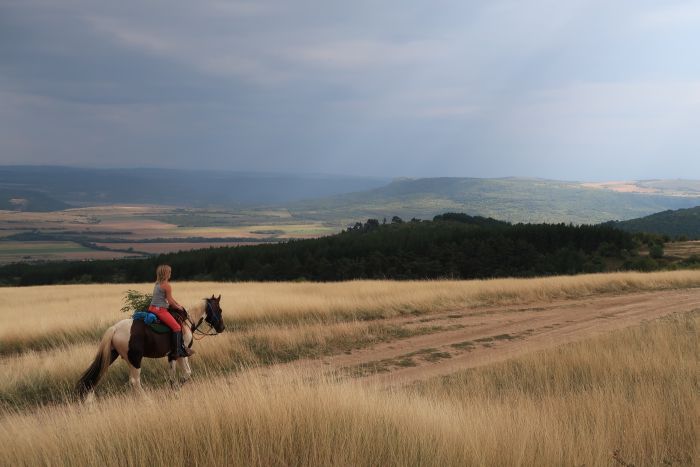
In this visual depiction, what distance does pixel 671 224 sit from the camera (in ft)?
556

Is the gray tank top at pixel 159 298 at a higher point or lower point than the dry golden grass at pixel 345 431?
higher

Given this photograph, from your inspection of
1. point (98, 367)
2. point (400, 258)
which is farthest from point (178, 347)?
point (400, 258)

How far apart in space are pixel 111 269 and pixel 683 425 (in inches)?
4340

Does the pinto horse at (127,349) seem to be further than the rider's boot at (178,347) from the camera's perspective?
No

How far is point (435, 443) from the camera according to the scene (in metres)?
4.91

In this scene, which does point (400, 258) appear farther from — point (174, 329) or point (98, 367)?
point (98, 367)

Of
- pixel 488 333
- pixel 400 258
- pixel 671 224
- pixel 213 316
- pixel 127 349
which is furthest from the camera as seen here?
pixel 671 224

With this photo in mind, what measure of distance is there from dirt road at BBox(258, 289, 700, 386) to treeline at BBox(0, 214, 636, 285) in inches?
2084

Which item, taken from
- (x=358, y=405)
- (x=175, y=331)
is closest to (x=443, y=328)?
(x=175, y=331)

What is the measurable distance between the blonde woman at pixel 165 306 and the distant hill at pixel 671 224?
568ft

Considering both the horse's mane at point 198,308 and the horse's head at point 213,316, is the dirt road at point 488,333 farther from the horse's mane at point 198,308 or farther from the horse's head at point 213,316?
the horse's mane at point 198,308

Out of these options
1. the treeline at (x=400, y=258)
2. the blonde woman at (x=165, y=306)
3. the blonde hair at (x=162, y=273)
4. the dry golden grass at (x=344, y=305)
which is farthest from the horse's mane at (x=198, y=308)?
the treeline at (x=400, y=258)

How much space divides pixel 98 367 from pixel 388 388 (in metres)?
5.32

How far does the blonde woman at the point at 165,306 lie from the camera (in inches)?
368
